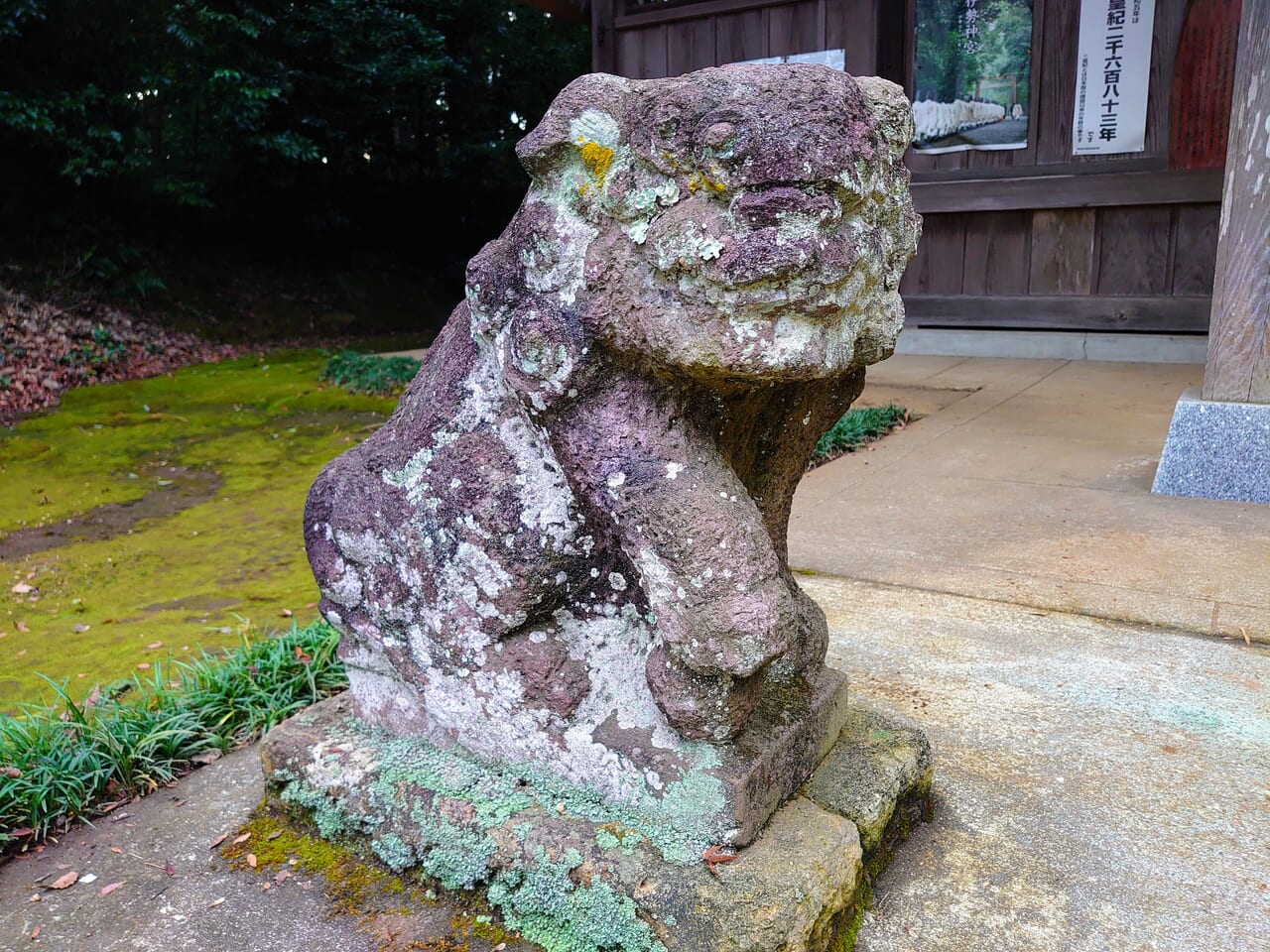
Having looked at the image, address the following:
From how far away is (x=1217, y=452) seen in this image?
142 inches

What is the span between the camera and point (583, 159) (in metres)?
1.33

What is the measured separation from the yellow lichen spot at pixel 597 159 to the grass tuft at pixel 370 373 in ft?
20.1

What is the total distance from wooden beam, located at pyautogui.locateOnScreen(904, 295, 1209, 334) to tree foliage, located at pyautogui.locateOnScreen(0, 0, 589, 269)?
6.23 metres

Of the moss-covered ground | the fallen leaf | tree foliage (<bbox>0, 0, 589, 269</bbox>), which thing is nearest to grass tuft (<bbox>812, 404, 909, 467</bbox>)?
the moss-covered ground

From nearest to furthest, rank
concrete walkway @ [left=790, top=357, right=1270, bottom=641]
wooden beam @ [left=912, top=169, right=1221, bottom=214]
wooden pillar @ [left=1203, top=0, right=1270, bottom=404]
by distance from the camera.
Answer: concrete walkway @ [left=790, top=357, right=1270, bottom=641]
wooden pillar @ [left=1203, top=0, right=1270, bottom=404]
wooden beam @ [left=912, top=169, right=1221, bottom=214]

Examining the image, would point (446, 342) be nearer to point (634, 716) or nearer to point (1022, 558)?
point (634, 716)

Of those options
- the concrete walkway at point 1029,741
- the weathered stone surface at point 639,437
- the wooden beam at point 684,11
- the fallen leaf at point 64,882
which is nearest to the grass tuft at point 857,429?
the concrete walkway at point 1029,741

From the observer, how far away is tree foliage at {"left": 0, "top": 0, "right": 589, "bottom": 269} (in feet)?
28.0

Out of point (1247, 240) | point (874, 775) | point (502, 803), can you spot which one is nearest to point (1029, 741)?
point (874, 775)

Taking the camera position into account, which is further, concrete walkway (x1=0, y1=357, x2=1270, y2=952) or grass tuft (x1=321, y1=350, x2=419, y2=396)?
grass tuft (x1=321, y1=350, x2=419, y2=396)

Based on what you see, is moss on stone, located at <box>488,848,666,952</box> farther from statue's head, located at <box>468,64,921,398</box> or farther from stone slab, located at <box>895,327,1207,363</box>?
stone slab, located at <box>895,327,1207,363</box>

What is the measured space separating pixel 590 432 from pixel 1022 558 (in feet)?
7.13

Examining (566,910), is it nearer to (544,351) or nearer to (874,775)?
(874,775)

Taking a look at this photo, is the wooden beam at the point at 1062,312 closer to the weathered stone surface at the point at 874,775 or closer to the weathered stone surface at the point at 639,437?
the weathered stone surface at the point at 874,775
